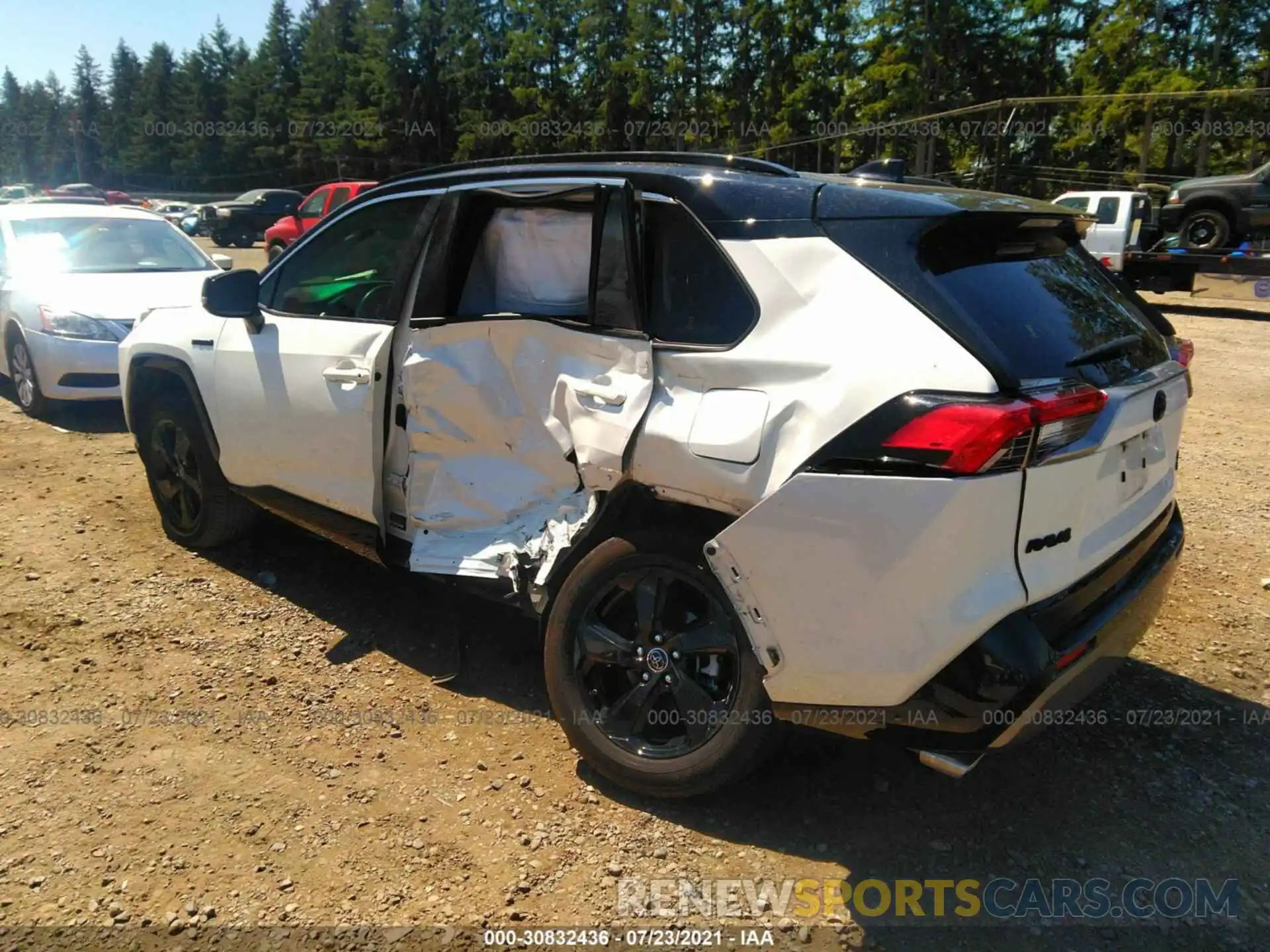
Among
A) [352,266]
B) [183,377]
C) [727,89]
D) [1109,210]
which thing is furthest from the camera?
[727,89]

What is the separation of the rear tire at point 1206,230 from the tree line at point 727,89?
21.3 ft

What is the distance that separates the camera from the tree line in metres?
29.4

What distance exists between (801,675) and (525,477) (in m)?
1.25

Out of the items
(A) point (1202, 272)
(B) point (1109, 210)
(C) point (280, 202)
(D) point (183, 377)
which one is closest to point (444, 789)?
(D) point (183, 377)

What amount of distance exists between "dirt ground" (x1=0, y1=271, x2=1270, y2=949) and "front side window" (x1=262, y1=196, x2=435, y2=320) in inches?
53.1

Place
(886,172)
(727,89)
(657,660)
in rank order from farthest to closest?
(727,89) < (886,172) < (657,660)

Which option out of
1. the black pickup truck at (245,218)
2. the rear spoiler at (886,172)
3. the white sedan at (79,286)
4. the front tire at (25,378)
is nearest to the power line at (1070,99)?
the black pickup truck at (245,218)

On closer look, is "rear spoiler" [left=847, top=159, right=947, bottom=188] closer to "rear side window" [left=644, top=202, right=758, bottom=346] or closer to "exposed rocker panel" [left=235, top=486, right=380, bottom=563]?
"rear side window" [left=644, top=202, right=758, bottom=346]

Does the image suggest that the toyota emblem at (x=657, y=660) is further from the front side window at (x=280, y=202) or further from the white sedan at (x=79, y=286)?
the front side window at (x=280, y=202)

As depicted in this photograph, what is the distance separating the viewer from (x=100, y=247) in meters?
8.07

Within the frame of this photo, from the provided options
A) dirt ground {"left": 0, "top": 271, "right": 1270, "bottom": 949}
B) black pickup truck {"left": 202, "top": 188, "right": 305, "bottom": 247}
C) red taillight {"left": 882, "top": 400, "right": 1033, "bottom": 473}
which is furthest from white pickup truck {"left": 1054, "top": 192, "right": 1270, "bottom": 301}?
black pickup truck {"left": 202, "top": 188, "right": 305, "bottom": 247}

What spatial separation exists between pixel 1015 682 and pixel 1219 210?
18.1 metres

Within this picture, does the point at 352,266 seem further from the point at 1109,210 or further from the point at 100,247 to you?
the point at 1109,210

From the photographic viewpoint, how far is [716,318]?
263 cm
